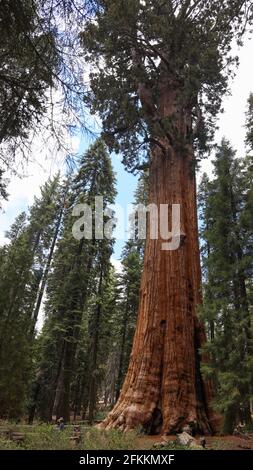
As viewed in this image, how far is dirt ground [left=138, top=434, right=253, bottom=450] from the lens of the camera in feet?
18.2

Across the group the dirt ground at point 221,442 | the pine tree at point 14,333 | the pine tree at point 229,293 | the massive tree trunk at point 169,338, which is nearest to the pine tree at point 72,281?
the pine tree at point 14,333

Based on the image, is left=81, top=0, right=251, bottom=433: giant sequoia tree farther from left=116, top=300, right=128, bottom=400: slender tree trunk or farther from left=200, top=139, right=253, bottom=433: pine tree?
left=116, top=300, right=128, bottom=400: slender tree trunk

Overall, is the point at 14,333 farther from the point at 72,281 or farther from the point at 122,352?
the point at 122,352

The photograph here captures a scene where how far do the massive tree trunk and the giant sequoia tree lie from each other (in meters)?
0.02

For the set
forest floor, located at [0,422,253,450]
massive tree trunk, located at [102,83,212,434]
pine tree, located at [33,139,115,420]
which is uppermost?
pine tree, located at [33,139,115,420]

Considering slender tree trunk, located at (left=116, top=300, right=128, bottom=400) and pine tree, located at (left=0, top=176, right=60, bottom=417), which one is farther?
slender tree trunk, located at (left=116, top=300, right=128, bottom=400)

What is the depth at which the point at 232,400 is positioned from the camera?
6.01 meters

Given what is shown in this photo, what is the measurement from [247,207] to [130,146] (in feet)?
17.1

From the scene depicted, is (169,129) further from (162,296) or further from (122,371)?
(122,371)

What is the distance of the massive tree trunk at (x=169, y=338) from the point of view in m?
6.96

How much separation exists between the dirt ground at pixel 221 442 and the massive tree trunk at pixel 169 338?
44 cm

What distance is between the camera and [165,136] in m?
9.69

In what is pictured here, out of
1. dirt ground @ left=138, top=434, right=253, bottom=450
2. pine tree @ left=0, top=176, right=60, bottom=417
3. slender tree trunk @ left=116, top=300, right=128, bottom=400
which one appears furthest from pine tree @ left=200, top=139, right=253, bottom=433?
slender tree trunk @ left=116, top=300, right=128, bottom=400
